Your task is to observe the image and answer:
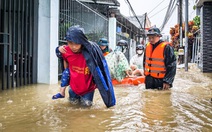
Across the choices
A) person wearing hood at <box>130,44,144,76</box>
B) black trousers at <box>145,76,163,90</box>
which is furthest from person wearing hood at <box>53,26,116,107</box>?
person wearing hood at <box>130,44,144,76</box>

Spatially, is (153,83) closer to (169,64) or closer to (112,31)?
(169,64)

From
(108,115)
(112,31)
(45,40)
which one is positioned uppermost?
(112,31)

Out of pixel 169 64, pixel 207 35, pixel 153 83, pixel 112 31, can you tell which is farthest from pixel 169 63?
pixel 112 31

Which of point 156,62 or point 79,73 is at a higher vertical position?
point 156,62

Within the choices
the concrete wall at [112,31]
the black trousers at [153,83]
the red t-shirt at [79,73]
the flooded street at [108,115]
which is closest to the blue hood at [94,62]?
the red t-shirt at [79,73]

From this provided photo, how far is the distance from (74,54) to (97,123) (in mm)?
1109

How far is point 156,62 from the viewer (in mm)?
5199

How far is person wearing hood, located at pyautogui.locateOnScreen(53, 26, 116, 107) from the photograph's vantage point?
3494mm

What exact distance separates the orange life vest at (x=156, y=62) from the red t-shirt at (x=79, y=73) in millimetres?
1862

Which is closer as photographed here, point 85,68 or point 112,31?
point 85,68

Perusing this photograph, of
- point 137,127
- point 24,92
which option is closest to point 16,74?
point 24,92

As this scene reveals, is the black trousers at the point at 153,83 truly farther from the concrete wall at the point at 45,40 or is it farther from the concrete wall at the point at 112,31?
the concrete wall at the point at 112,31

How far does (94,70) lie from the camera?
11.5 feet

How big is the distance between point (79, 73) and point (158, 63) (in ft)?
6.78
